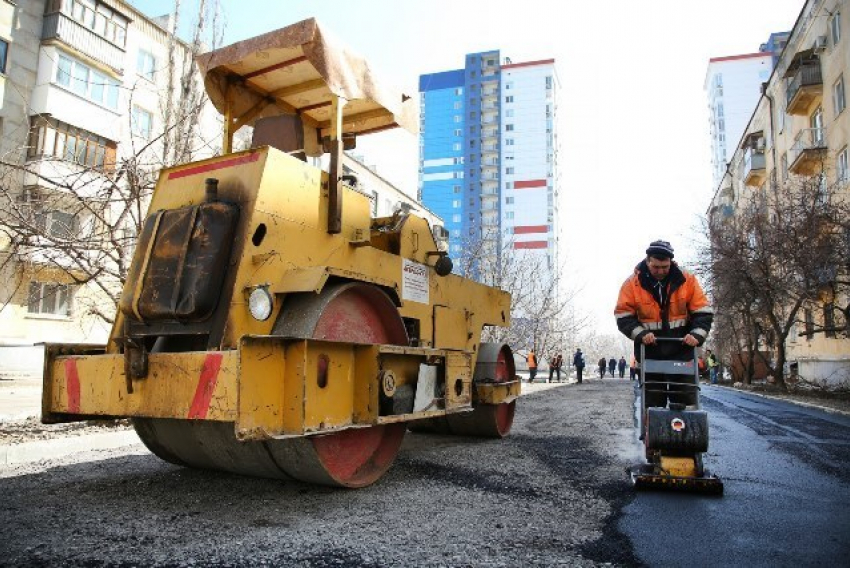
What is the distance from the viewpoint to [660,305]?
5.09 metres

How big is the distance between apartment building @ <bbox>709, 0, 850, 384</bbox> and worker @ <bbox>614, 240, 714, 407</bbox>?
53.1ft

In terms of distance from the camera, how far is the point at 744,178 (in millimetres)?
37312

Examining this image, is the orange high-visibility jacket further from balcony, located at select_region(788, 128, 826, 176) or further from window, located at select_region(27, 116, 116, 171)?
balcony, located at select_region(788, 128, 826, 176)

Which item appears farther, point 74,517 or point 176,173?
point 176,173

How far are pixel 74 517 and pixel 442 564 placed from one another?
2355 millimetres

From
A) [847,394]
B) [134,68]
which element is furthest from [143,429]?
[134,68]

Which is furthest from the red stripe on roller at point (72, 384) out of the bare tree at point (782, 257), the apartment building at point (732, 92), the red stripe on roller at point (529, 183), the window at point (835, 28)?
the apartment building at point (732, 92)

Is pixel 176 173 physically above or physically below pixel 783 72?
below

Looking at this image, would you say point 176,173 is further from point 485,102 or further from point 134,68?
point 485,102

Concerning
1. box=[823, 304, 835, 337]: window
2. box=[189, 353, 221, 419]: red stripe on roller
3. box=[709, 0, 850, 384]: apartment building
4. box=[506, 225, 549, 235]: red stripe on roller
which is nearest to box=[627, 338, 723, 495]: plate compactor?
box=[189, 353, 221, 419]: red stripe on roller

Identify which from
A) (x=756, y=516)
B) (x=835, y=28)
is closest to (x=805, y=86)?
(x=835, y=28)

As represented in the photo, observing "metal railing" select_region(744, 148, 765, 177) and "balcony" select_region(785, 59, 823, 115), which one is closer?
"balcony" select_region(785, 59, 823, 115)

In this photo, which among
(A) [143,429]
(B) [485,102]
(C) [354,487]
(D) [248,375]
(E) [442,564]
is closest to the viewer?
(E) [442,564]

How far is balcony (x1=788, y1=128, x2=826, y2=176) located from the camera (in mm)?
24469
